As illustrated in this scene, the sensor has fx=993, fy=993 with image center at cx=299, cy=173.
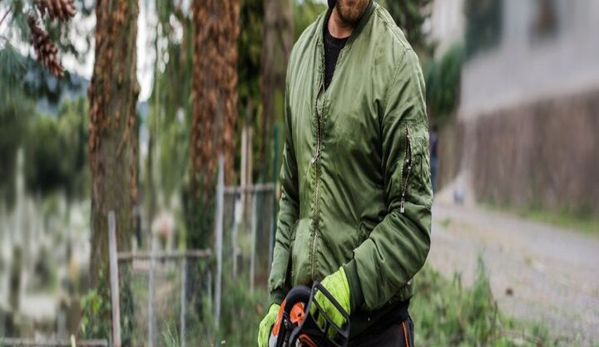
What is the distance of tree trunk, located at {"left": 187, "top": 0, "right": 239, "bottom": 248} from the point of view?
907 centimetres

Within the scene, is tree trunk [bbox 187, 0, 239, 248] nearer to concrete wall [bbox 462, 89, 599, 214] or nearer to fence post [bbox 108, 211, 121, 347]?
fence post [bbox 108, 211, 121, 347]

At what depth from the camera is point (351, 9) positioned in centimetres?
253

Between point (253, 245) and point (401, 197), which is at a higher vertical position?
point (401, 197)

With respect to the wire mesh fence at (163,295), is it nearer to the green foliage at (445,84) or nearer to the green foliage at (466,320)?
the green foliage at (466,320)

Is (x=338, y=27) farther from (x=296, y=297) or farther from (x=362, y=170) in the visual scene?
(x=296, y=297)

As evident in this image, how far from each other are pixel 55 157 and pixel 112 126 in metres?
2.00

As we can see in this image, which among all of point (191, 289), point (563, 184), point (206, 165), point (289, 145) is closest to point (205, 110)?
point (206, 165)

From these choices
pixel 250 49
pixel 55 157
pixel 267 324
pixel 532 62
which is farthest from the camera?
pixel 250 49

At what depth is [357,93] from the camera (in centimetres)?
249

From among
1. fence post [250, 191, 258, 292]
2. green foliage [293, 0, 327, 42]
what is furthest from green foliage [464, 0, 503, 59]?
green foliage [293, 0, 327, 42]

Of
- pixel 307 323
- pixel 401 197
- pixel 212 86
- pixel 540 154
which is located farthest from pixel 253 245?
pixel 401 197

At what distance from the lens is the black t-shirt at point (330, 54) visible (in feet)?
8.52

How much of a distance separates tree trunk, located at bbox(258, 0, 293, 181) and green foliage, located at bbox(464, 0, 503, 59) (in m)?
4.17

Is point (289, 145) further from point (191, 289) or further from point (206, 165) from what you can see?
point (206, 165)
